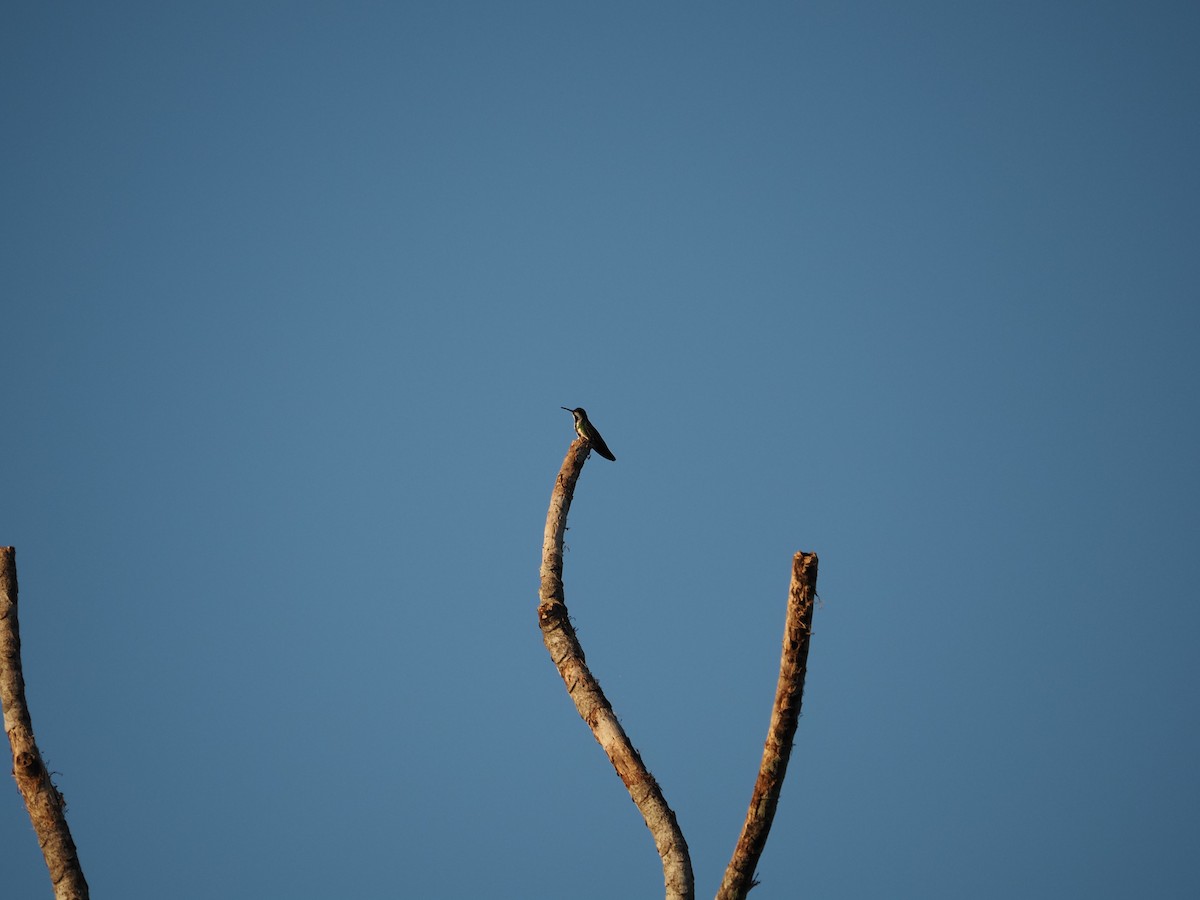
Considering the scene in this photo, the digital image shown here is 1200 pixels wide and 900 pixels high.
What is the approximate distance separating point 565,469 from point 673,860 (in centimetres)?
364

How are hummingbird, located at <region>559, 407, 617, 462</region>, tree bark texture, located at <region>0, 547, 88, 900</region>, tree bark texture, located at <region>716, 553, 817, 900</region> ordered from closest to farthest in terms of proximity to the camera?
tree bark texture, located at <region>716, 553, 817, 900</region>, tree bark texture, located at <region>0, 547, 88, 900</region>, hummingbird, located at <region>559, 407, 617, 462</region>

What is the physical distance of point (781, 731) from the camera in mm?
7152

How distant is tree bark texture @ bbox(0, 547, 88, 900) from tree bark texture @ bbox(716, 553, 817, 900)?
515 centimetres

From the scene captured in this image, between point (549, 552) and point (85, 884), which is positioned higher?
point (549, 552)

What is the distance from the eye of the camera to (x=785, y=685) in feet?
23.3

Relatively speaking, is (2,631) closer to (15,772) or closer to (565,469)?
(15,772)

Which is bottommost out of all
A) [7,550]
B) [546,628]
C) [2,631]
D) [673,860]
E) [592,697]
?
[673,860]

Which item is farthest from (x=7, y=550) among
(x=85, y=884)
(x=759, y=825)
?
(x=759, y=825)

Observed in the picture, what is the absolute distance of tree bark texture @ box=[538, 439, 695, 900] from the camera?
321 inches

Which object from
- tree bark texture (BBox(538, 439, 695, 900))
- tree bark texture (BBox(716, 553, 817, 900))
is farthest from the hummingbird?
tree bark texture (BBox(716, 553, 817, 900))

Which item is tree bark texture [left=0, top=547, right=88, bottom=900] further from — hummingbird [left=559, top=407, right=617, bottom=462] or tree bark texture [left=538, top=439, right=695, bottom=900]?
hummingbird [left=559, top=407, right=617, bottom=462]

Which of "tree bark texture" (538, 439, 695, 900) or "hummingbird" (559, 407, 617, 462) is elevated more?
"hummingbird" (559, 407, 617, 462)

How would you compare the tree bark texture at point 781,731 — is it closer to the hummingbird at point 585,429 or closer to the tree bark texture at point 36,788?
the tree bark texture at point 36,788

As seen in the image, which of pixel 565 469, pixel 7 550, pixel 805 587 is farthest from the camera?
pixel 565 469
